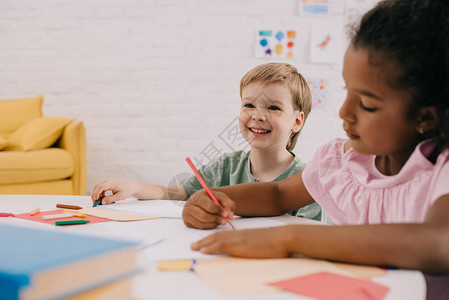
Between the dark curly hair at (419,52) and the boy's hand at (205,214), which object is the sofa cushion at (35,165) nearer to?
the boy's hand at (205,214)

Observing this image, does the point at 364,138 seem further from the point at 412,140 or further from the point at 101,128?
the point at 101,128

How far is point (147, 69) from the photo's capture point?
3369mm

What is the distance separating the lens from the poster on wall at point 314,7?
10.4 feet

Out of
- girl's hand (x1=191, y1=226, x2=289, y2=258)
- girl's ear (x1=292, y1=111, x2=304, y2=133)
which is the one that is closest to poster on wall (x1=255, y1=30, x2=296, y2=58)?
girl's ear (x1=292, y1=111, x2=304, y2=133)

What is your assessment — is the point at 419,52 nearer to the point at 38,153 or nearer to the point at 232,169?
the point at 232,169

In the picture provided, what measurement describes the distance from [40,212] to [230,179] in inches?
25.2

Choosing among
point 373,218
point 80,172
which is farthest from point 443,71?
point 80,172

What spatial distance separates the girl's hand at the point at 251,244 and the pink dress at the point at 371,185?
0.22 meters

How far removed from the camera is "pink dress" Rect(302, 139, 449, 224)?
2.15ft

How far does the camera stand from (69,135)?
9.48 feet

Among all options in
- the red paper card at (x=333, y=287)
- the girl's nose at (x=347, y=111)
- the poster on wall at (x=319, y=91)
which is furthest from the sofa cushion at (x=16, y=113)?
the red paper card at (x=333, y=287)

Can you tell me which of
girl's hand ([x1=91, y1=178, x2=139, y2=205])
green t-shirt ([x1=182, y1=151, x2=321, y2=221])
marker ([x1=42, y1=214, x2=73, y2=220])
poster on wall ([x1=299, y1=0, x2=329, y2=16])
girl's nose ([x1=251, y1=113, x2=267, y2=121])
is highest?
poster on wall ([x1=299, y1=0, x2=329, y2=16])

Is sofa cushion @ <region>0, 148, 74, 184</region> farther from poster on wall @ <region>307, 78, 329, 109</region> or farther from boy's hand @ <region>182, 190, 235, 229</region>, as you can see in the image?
boy's hand @ <region>182, 190, 235, 229</region>

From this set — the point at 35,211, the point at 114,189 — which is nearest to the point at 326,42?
the point at 114,189
